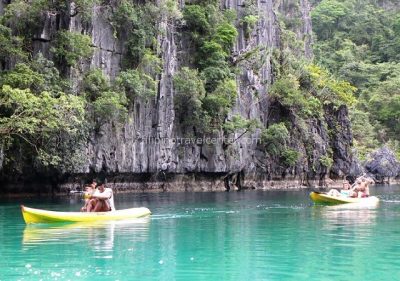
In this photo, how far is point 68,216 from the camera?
63.3 feet

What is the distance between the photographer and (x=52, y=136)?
29.9m

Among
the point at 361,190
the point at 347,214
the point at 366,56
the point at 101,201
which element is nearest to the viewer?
the point at 101,201

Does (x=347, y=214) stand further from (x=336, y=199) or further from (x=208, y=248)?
(x=208, y=248)

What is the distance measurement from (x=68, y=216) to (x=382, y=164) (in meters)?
51.0

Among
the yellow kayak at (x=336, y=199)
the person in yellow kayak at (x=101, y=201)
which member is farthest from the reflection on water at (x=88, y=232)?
the yellow kayak at (x=336, y=199)

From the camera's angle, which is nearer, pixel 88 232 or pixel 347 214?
pixel 88 232

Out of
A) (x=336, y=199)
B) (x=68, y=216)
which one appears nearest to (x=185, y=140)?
(x=336, y=199)

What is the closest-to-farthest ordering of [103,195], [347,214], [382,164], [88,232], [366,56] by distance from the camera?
[88,232], [103,195], [347,214], [382,164], [366,56]

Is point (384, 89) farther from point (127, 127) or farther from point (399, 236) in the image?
point (399, 236)

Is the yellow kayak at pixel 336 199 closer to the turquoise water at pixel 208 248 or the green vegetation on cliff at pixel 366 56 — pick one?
the turquoise water at pixel 208 248

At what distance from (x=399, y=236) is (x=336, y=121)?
44653mm

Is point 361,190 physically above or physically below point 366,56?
below

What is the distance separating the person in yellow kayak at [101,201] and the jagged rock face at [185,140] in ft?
47.7

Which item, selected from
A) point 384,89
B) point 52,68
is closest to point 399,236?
point 52,68
